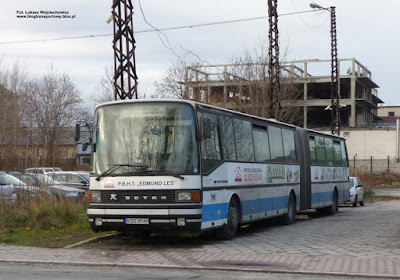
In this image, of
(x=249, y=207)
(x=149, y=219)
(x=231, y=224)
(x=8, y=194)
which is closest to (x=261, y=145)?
(x=249, y=207)

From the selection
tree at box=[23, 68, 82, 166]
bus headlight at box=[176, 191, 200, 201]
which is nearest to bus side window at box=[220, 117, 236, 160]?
bus headlight at box=[176, 191, 200, 201]

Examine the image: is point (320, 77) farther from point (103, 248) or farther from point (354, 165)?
point (103, 248)

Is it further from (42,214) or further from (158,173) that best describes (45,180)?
(158,173)

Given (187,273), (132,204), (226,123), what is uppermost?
(226,123)

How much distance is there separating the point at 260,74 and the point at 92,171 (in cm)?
3181

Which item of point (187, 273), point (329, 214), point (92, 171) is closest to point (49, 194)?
point (92, 171)

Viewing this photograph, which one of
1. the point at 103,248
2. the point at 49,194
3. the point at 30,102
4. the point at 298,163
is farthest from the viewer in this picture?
the point at 30,102

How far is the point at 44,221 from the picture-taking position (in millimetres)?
16812

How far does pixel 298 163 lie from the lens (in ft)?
73.3

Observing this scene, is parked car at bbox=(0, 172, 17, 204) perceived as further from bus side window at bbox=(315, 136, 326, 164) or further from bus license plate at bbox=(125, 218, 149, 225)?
bus side window at bbox=(315, 136, 326, 164)

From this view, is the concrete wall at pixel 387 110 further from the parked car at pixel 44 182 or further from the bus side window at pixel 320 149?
the parked car at pixel 44 182

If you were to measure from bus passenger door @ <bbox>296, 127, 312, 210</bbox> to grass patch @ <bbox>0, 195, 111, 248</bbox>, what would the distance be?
7.91m

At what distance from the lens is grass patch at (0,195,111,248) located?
1563 cm

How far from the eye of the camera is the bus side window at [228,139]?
15664mm
